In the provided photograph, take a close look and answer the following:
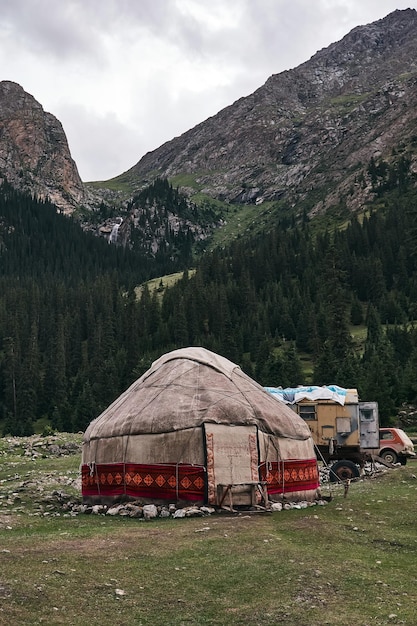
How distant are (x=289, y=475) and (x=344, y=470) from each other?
9130mm

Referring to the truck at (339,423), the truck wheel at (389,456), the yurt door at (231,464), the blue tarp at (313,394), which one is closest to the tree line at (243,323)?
the truck wheel at (389,456)

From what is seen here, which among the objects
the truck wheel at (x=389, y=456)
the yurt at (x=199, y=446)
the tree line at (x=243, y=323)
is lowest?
the truck wheel at (x=389, y=456)

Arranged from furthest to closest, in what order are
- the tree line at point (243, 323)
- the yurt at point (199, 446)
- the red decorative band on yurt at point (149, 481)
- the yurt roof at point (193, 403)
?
1. the tree line at point (243, 323)
2. the yurt roof at point (193, 403)
3. the yurt at point (199, 446)
4. the red decorative band on yurt at point (149, 481)

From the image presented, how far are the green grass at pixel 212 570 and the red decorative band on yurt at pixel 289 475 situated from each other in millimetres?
1705

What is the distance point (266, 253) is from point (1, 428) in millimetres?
85539

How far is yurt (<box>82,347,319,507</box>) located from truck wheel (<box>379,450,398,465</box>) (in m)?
12.1

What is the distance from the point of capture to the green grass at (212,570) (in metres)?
8.62

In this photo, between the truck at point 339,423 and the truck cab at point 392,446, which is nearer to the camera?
the truck at point 339,423

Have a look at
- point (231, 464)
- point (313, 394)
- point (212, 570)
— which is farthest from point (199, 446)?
point (313, 394)

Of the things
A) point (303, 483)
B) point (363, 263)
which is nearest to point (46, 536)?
point (303, 483)

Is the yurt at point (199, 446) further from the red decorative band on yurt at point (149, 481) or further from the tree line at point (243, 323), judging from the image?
the tree line at point (243, 323)

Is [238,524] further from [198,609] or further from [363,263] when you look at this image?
[363,263]

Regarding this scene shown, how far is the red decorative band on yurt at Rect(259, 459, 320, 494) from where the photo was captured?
61.5 feet

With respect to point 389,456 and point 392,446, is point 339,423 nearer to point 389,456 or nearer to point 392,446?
point 392,446
